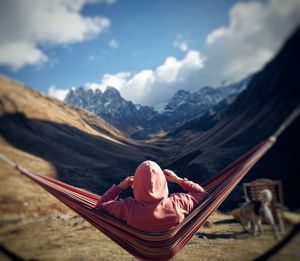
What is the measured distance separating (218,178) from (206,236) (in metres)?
2.34

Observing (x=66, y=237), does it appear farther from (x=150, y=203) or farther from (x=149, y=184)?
(x=149, y=184)

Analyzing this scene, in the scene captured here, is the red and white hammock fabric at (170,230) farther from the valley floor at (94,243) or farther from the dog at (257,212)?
the dog at (257,212)

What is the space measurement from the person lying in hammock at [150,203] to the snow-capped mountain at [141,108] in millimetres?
74042

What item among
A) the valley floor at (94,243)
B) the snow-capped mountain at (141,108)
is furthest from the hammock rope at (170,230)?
the snow-capped mountain at (141,108)

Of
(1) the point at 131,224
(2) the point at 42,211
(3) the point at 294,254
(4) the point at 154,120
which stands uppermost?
(4) the point at 154,120

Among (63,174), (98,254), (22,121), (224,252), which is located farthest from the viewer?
(22,121)

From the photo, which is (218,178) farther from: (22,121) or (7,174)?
(22,121)

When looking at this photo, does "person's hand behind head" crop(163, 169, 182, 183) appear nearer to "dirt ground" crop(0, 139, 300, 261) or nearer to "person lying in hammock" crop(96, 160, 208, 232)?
"person lying in hammock" crop(96, 160, 208, 232)

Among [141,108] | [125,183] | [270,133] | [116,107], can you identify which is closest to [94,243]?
[125,183]

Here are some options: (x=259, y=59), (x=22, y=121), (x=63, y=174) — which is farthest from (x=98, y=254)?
(x=22, y=121)

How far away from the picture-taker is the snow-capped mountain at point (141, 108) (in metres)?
91.8

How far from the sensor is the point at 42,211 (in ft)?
24.2

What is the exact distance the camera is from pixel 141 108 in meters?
120

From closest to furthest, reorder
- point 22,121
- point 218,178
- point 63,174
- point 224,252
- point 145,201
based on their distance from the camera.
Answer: point 145,201, point 218,178, point 224,252, point 63,174, point 22,121
